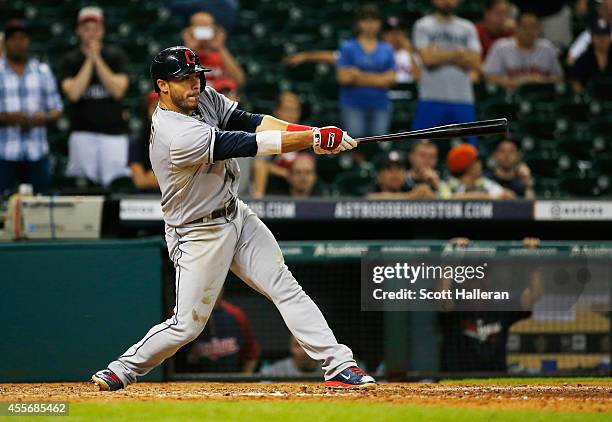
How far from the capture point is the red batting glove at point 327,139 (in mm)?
5000

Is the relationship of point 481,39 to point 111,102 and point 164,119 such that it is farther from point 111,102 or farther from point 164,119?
point 164,119

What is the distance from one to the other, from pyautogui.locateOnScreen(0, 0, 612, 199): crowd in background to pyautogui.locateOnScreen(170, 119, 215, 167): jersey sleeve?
2309 millimetres

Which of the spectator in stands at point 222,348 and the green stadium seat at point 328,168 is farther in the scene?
the green stadium seat at point 328,168

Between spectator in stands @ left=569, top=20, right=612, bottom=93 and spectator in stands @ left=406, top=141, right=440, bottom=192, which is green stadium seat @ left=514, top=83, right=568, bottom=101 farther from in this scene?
spectator in stands @ left=406, top=141, right=440, bottom=192

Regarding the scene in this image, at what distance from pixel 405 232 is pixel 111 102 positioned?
9.49ft

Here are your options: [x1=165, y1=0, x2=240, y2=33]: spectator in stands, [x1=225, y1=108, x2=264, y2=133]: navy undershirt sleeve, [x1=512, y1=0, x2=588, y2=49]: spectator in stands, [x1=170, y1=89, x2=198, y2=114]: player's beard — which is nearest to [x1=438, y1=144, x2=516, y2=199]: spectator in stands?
[x1=225, y1=108, x2=264, y2=133]: navy undershirt sleeve

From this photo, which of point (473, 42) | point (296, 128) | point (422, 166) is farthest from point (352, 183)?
point (296, 128)

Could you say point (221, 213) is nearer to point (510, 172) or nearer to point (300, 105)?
point (510, 172)

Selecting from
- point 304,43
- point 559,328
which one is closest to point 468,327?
point 559,328

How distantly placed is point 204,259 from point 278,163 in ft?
11.7

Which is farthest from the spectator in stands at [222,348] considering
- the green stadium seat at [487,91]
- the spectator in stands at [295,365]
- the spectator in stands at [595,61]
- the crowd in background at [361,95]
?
the spectator in stands at [595,61]

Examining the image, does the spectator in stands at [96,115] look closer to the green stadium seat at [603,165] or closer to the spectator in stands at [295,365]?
the spectator in stands at [295,365]

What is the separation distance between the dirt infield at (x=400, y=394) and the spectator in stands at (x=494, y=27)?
5106 mm

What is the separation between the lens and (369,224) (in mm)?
7547
